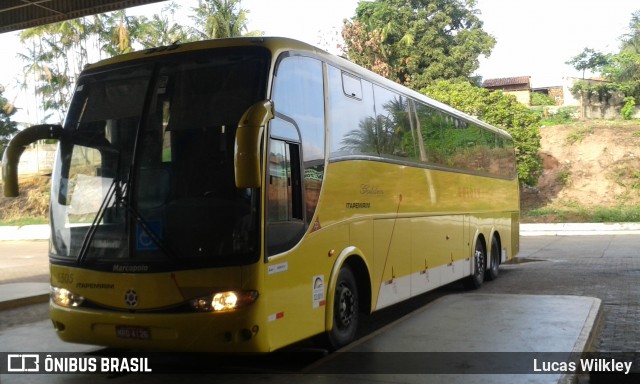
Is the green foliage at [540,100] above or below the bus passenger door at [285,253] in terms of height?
above

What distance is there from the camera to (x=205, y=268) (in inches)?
208

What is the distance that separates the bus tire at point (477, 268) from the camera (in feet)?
41.0

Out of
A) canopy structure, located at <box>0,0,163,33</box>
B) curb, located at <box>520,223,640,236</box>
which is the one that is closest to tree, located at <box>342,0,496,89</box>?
curb, located at <box>520,223,640,236</box>

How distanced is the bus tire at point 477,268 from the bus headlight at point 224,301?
7910 millimetres

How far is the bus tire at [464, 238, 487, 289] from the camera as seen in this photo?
492 inches

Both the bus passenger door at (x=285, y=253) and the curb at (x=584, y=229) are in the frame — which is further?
the curb at (x=584, y=229)

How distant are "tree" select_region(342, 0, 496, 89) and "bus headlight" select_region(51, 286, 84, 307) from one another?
33425 mm

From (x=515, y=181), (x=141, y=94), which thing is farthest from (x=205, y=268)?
(x=515, y=181)

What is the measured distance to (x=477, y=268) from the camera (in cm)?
1272

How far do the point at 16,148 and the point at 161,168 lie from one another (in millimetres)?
1531

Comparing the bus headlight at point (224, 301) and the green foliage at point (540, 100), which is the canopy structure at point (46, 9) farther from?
the green foliage at point (540, 100)

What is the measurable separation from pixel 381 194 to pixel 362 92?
1323 millimetres

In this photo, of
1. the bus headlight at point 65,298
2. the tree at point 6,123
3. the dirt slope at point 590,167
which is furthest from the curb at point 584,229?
the tree at point 6,123

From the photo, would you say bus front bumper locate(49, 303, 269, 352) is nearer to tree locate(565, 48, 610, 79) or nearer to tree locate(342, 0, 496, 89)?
tree locate(342, 0, 496, 89)
